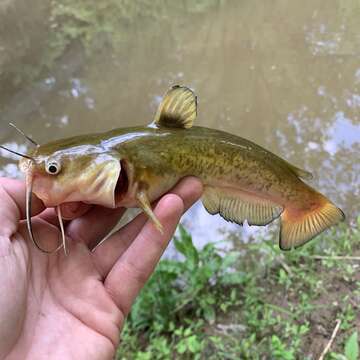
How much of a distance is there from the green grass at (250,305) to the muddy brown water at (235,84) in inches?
26.7

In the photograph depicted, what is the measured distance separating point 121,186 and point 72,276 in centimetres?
38

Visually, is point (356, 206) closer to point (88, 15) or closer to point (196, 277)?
point (196, 277)

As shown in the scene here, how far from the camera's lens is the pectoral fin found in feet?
5.08

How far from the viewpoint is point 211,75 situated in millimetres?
6078

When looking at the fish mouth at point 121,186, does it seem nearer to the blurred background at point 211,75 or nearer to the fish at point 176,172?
the fish at point 176,172

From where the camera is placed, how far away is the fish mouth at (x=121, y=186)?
1626mm

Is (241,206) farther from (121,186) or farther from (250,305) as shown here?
(250,305)

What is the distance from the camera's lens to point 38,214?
173 cm

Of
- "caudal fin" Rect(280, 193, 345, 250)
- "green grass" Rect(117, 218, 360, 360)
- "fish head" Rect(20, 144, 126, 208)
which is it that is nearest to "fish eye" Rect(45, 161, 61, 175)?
"fish head" Rect(20, 144, 126, 208)

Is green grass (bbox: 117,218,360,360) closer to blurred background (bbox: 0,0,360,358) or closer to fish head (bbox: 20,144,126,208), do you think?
blurred background (bbox: 0,0,360,358)

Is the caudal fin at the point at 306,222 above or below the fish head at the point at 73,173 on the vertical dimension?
below

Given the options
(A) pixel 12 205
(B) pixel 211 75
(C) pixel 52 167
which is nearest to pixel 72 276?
(A) pixel 12 205

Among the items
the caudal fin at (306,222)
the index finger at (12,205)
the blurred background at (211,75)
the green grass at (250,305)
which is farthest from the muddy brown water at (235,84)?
the index finger at (12,205)

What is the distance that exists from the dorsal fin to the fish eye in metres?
0.46
